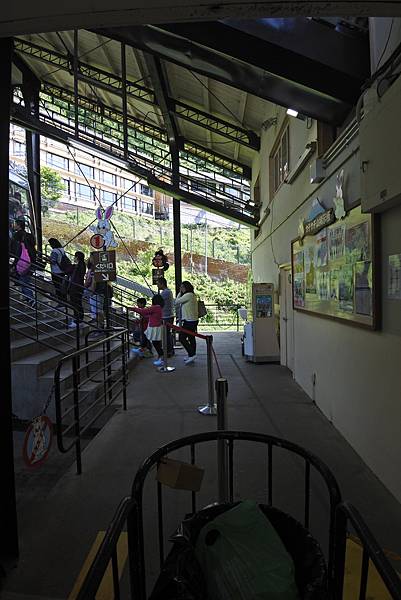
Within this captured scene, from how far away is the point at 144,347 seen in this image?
9781mm

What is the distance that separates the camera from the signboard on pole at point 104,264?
7.48 m

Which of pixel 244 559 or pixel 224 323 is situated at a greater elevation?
pixel 244 559

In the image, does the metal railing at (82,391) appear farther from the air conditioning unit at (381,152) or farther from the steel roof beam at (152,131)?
the steel roof beam at (152,131)

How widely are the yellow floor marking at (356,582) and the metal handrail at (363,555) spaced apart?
2.44ft

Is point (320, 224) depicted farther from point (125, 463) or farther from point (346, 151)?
point (125, 463)

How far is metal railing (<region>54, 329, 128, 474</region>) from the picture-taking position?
3.44 meters

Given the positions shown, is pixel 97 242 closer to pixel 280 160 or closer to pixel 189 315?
pixel 189 315

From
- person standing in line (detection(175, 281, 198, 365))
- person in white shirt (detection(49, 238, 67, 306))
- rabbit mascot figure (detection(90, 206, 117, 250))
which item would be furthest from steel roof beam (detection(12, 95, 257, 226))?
person standing in line (detection(175, 281, 198, 365))

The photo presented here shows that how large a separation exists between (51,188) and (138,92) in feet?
81.0

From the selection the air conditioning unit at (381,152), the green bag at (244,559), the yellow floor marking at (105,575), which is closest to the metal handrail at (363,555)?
the green bag at (244,559)

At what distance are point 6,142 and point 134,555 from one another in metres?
2.25

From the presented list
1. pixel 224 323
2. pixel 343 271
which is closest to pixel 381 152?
pixel 343 271

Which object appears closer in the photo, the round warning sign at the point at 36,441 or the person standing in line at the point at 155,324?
the round warning sign at the point at 36,441

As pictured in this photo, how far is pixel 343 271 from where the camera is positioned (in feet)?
13.8
